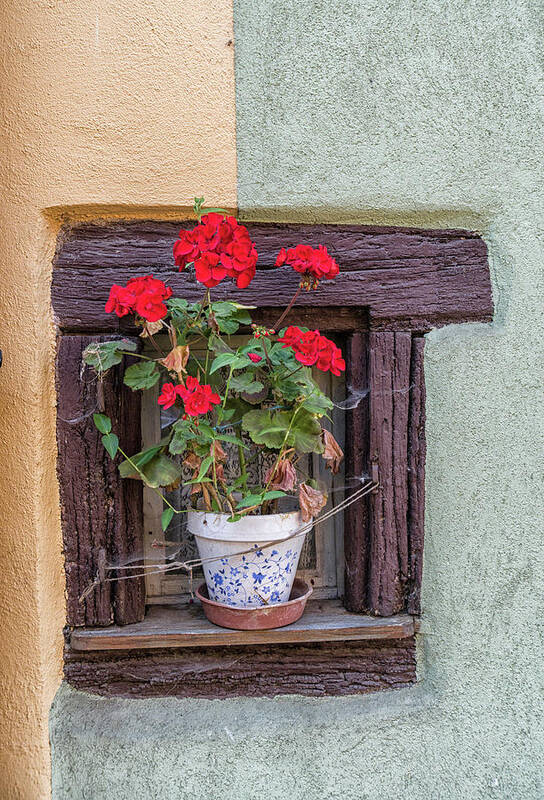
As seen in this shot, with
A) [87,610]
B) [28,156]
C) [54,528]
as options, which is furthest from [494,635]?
[28,156]

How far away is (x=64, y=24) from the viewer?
60.9 inches

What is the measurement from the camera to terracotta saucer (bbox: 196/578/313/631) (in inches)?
61.2

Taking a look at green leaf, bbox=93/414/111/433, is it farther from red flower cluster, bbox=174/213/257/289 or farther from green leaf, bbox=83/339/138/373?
red flower cluster, bbox=174/213/257/289

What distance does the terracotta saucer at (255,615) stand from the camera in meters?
1.55

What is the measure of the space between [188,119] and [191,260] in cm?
44

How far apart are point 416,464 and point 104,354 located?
83 centimetres

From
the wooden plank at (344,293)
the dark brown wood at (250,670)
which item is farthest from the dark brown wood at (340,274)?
the dark brown wood at (250,670)

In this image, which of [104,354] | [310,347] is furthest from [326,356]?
[104,354]

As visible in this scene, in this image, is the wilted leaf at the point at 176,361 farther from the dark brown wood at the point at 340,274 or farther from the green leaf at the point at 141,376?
the dark brown wood at the point at 340,274

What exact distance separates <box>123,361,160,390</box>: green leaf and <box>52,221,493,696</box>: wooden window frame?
112mm

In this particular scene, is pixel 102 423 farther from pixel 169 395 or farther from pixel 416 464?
pixel 416 464

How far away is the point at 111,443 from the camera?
1.53 meters

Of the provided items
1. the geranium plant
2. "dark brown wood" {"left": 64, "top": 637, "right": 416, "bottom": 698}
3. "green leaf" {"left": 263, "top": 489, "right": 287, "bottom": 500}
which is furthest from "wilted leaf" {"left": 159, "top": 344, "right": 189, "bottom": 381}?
"dark brown wood" {"left": 64, "top": 637, "right": 416, "bottom": 698}

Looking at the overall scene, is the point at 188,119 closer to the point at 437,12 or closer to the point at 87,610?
the point at 437,12
